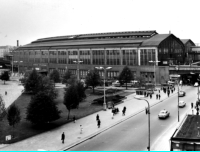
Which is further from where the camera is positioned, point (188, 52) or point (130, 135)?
point (188, 52)

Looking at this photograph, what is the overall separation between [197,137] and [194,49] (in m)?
118

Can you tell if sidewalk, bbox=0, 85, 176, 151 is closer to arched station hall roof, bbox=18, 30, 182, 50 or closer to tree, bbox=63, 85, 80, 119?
tree, bbox=63, 85, 80, 119

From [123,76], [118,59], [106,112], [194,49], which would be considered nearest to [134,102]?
[106,112]

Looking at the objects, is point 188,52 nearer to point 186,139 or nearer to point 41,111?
point 41,111

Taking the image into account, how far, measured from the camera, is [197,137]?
67.5 feet

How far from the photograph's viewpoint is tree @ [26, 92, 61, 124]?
34562mm

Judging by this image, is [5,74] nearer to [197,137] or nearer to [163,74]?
[163,74]

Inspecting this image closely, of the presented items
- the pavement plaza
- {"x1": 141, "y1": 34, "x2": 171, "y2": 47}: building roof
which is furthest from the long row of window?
the pavement plaza

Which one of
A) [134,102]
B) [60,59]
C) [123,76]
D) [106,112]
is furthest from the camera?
[60,59]

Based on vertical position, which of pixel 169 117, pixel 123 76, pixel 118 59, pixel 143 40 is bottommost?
pixel 169 117

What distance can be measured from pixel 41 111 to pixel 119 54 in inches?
2665

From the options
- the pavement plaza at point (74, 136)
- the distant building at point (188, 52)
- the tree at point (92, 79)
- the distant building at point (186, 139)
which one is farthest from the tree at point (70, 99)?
the distant building at point (188, 52)

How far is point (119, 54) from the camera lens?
9956cm

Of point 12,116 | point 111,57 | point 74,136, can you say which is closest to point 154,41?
point 111,57
